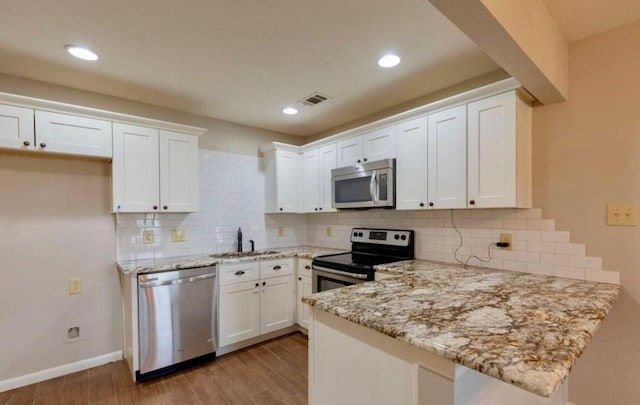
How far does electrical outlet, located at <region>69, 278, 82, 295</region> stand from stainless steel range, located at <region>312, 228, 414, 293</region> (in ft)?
6.92

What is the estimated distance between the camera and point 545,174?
2135mm

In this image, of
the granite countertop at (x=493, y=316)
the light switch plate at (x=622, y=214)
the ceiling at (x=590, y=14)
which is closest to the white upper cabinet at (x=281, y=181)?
the granite countertop at (x=493, y=316)

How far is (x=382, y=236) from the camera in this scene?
312 cm

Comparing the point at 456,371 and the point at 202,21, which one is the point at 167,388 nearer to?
the point at 456,371

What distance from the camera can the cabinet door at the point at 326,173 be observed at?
3.42 meters

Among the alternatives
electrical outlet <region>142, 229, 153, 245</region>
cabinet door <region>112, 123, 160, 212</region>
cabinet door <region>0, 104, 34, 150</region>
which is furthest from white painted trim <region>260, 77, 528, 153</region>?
cabinet door <region>0, 104, 34, 150</region>

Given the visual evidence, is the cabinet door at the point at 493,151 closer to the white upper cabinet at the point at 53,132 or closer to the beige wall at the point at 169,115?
the beige wall at the point at 169,115

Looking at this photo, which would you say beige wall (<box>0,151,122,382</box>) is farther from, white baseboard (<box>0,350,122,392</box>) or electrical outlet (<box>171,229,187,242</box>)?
electrical outlet (<box>171,229,187,242</box>)

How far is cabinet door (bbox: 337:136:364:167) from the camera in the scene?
3.10 meters

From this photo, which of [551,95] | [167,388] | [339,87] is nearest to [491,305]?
[551,95]

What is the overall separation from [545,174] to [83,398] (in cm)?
374

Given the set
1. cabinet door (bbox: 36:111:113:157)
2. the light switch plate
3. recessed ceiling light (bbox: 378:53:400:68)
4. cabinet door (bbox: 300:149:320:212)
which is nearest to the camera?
the light switch plate

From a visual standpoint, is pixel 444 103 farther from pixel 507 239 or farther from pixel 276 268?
pixel 276 268

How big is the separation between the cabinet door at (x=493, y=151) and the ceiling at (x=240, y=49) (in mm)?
409
